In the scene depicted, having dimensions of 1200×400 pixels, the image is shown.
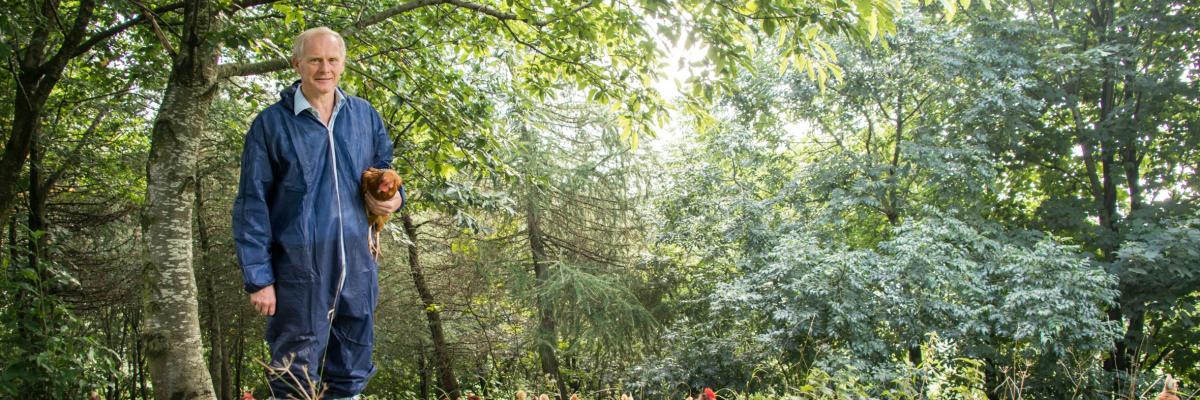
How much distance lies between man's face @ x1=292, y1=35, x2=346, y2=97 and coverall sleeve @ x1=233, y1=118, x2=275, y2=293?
0.57 ft

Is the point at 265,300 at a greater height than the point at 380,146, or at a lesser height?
lesser

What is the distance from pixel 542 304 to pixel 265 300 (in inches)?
366

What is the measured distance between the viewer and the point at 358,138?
2270mm

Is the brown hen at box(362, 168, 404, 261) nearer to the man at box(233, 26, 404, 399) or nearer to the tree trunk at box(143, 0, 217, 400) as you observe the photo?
the man at box(233, 26, 404, 399)

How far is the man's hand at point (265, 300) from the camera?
202 centimetres

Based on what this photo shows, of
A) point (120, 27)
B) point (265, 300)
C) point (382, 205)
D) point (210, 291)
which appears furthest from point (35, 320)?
point (210, 291)

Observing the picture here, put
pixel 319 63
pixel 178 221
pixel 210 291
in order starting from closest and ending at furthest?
pixel 319 63 → pixel 178 221 → pixel 210 291

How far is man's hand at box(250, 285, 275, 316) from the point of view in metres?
2.02

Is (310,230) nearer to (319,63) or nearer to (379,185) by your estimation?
(379,185)

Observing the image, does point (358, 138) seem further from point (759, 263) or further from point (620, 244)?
point (620, 244)

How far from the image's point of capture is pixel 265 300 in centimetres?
203

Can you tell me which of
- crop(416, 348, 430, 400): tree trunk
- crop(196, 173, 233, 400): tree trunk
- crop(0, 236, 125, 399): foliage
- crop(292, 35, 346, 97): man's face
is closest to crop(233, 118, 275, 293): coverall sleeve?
crop(292, 35, 346, 97): man's face

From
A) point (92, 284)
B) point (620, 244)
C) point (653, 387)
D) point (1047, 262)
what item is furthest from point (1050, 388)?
point (92, 284)

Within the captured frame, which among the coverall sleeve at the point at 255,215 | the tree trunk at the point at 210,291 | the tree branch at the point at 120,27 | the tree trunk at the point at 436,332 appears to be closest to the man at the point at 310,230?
the coverall sleeve at the point at 255,215
